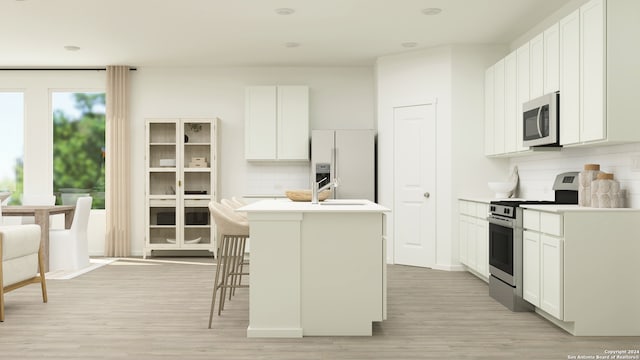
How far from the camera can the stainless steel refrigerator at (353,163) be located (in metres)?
7.29

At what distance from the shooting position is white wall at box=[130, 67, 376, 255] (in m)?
8.09

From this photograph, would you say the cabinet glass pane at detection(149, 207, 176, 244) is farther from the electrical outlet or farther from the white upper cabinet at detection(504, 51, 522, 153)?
the electrical outlet

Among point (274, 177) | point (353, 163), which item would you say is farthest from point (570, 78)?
point (274, 177)

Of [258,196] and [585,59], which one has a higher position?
[585,59]

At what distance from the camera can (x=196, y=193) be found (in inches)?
307

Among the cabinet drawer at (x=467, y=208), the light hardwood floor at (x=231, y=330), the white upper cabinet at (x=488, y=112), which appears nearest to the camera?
the light hardwood floor at (x=231, y=330)

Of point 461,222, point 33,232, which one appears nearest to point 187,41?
point 33,232

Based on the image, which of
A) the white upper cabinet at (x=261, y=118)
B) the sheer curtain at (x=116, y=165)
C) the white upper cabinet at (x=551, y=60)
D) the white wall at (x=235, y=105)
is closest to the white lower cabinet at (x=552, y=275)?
the white upper cabinet at (x=551, y=60)

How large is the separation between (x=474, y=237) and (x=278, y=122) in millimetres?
3231

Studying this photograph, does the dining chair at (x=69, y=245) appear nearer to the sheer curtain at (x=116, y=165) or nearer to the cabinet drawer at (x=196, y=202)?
the sheer curtain at (x=116, y=165)

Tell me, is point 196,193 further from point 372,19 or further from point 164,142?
point 372,19

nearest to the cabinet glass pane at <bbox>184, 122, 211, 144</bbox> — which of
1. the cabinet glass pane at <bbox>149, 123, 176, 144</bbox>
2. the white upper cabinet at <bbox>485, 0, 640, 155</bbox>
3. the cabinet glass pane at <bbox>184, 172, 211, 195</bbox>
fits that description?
the cabinet glass pane at <bbox>149, 123, 176, 144</bbox>

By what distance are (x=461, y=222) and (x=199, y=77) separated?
14.4 feet

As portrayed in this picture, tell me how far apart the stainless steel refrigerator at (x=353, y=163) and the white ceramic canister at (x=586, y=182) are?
327 centimetres
